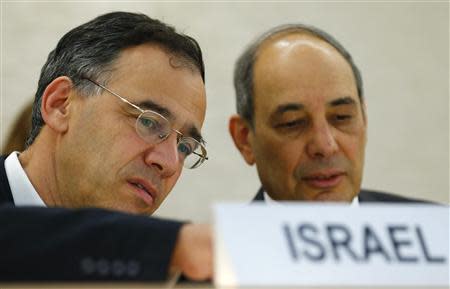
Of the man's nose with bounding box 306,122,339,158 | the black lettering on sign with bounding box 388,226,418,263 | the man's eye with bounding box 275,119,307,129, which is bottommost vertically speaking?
the man's nose with bounding box 306,122,339,158

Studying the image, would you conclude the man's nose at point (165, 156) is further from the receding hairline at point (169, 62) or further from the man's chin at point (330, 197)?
the man's chin at point (330, 197)

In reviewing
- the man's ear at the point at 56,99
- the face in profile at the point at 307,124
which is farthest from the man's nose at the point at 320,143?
the man's ear at the point at 56,99

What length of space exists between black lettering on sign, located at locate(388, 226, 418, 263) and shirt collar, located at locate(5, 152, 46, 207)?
3.12 feet

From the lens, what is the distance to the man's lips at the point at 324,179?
5.15ft

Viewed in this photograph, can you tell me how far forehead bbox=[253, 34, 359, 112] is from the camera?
1.61 metres

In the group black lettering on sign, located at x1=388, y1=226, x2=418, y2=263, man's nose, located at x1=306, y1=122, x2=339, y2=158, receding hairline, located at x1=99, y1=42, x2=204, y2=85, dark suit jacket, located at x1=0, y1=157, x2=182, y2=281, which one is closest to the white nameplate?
black lettering on sign, located at x1=388, y1=226, x2=418, y2=263

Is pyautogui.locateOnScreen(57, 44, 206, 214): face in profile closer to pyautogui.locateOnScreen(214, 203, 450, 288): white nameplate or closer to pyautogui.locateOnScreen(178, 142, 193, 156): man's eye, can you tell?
pyautogui.locateOnScreen(178, 142, 193, 156): man's eye

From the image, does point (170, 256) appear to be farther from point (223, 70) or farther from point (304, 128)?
point (223, 70)

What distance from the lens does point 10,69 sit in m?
3.26

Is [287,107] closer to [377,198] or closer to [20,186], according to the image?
[377,198]

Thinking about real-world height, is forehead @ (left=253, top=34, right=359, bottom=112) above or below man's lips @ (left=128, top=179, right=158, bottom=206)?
above

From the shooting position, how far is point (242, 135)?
1.74m

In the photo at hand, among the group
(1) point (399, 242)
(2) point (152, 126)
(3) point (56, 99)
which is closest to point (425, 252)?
(1) point (399, 242)

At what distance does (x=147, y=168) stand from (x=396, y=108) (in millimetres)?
2204
